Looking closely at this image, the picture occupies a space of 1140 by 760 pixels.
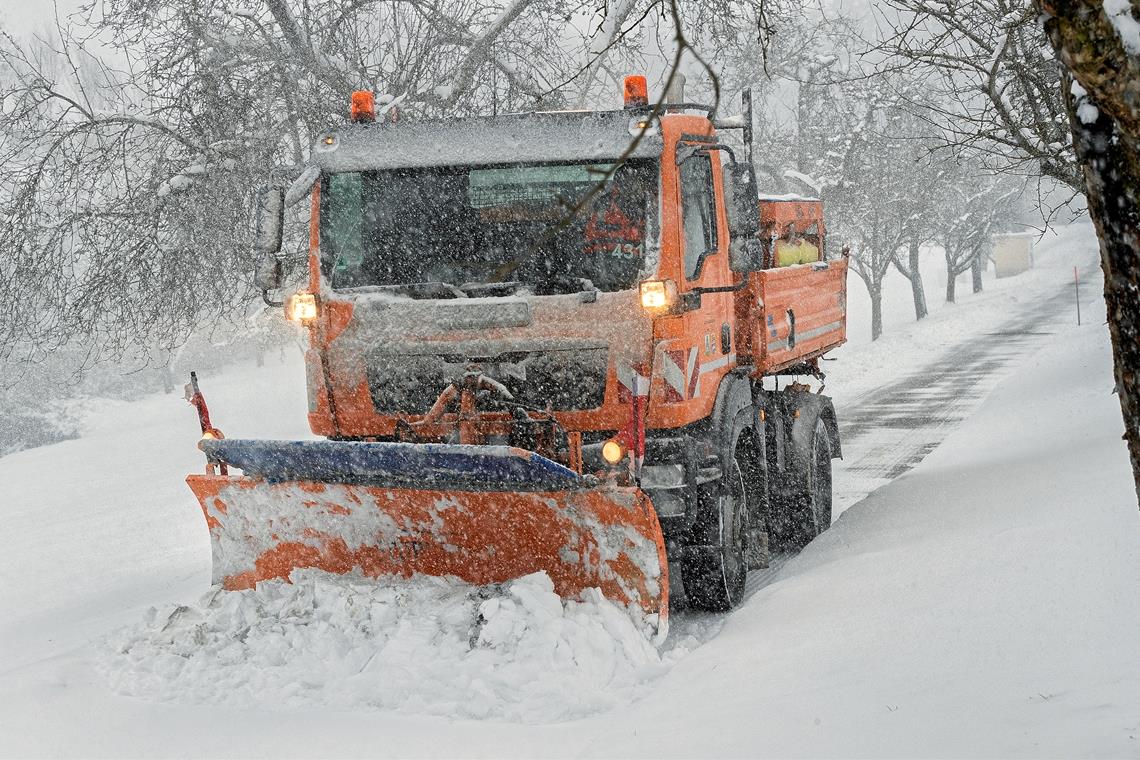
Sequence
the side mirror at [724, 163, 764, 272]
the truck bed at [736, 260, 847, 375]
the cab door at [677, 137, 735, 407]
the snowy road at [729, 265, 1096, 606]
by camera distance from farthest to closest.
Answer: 1. the snowy road at [729, 265, 1096, 606]
2. the truck bed at [736, 260, 847, 375]
3. the side mirror at [724, 163, 764, 272]
4. the cab door at [677, 137, 735, 407]

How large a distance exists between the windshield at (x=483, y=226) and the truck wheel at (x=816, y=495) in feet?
9.62

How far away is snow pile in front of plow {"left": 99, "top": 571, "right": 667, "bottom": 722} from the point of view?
4.31 metres

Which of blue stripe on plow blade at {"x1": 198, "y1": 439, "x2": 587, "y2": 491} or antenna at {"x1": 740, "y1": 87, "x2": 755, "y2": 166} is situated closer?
blue stripe on plow blade at {"x1": 198, "y1": 439, "x2": 587, "y2": 491}

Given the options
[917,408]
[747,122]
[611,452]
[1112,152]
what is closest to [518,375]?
[611,452]

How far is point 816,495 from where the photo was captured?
309 inches

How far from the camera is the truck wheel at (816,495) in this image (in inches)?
297

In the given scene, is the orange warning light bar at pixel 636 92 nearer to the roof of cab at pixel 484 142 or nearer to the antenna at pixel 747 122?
the roof of cab at pixel 484 142

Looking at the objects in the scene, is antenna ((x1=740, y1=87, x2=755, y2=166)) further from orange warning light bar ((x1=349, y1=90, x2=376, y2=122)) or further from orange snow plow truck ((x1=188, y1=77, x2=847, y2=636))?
orange warning light bar ((x1=349, y1=90, x2=376, y2=122))

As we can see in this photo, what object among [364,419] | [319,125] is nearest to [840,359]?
[319,125]

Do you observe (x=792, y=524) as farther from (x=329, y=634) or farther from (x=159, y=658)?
(x=159, y=658)

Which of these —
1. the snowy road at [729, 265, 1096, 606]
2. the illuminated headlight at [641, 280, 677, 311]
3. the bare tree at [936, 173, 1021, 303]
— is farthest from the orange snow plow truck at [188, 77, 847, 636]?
the bare tree at [936, 173, 1021, 303]

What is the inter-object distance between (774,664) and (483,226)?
2.52 meters

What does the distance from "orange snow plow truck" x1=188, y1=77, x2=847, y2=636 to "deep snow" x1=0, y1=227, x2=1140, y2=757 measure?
0.35 metres

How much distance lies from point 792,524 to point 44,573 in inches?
217
